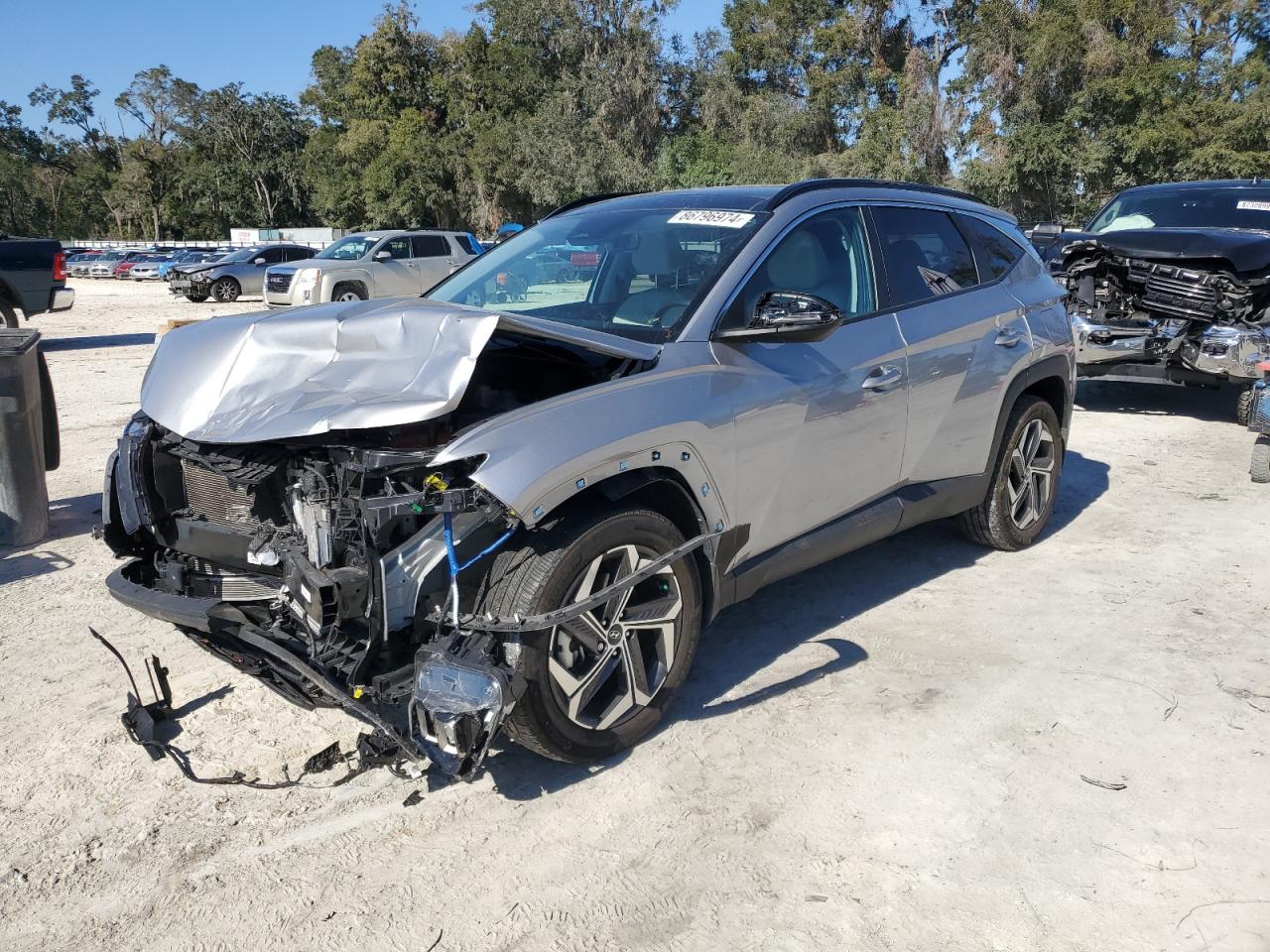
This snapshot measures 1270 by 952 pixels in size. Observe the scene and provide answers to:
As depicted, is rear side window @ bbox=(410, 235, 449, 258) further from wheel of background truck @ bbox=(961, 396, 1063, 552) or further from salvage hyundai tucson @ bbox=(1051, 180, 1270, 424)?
wheel of background truck @ bbox=(961, 396, 1063, 552)

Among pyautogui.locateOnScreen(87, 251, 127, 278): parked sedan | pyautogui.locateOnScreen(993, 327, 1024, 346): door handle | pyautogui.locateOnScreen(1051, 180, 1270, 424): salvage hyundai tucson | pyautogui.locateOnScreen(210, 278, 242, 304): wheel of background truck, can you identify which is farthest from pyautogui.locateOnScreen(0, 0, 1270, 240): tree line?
pyautogui.locateOnScreen(993, 327, 1024, 346): door handle

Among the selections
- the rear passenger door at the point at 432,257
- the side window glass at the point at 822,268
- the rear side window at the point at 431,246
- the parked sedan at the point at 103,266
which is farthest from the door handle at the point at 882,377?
the parked sedan at the point at 103,266

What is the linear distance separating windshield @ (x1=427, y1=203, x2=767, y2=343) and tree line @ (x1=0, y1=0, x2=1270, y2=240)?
3609 centimetres

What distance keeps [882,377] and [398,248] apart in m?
17.9

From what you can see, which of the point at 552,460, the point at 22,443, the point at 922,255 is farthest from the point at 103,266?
the point at 552,460

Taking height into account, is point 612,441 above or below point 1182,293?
below

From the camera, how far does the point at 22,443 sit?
5688 mm

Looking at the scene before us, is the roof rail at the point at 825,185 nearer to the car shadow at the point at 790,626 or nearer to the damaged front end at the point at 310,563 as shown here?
the car shadow at the point at 790,626

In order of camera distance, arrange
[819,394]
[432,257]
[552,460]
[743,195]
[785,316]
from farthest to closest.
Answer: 1. [432,257]
2. [743,195]
3. [819,394]
4. [785,316]
5. [552,460]

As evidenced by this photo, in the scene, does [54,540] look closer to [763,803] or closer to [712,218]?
[712,218]

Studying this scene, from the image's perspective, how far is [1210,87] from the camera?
38.2m

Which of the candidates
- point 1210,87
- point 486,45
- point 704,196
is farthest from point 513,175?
point 704,196

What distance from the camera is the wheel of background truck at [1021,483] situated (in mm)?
5328

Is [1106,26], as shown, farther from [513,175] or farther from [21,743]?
[21,743]
